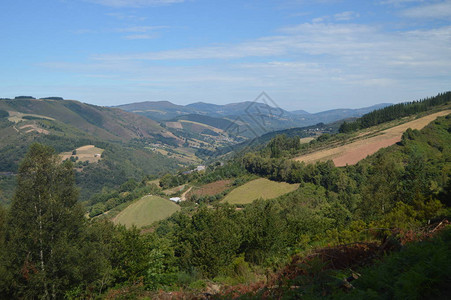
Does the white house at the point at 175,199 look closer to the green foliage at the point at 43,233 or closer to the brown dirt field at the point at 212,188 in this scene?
the brown dirt field at the point at 212,188

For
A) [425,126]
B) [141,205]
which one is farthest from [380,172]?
[141,205]

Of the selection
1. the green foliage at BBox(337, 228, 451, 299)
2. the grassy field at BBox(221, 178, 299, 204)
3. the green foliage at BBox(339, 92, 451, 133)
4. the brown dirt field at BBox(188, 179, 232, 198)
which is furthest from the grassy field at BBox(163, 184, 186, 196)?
the green foliage at BBox(337, 228, 451, 299)

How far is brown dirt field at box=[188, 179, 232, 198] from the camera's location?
9418 centimetres

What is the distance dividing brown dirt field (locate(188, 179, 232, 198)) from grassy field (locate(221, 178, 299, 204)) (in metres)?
7.32

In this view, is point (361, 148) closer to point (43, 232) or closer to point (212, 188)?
point (212, 188)

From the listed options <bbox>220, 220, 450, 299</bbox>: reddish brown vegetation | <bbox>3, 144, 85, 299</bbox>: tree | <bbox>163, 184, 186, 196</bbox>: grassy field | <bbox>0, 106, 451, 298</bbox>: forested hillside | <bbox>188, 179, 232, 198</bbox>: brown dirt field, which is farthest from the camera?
<bbox>163, 184, 186, 196</bbox>: grassy field

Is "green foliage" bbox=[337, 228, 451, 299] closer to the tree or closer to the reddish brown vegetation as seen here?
the reddish brown vegetation

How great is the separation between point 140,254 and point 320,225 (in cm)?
1632

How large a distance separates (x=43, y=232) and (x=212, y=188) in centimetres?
8238

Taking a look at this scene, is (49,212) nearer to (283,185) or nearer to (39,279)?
(39,279)

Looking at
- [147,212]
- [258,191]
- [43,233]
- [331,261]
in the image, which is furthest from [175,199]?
[331,261]

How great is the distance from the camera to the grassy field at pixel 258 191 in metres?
77.0

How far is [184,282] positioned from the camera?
1261 cm

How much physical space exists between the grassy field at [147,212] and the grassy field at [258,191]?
713 inches
